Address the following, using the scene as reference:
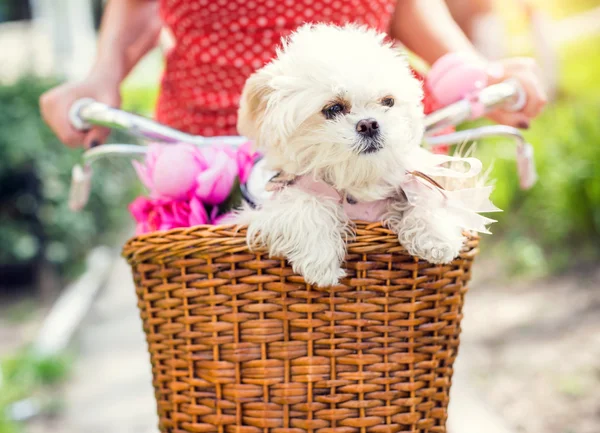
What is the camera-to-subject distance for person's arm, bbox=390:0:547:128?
4.84ft

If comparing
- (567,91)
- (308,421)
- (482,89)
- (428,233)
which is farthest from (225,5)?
(567,91)

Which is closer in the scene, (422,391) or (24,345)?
(422,391)

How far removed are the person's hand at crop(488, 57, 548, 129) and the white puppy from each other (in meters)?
0.40

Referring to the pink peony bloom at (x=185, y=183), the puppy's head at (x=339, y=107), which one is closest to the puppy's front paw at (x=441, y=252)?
the puppy's head at (x=339, y=107)

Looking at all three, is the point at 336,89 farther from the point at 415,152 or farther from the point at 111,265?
the point at 111,265

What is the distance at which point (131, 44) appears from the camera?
5.97 ft

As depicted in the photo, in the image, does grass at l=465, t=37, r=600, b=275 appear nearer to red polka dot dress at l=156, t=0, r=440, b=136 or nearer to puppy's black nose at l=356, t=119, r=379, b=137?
red polka dot dress at l=156, t=0, r=440, b=136

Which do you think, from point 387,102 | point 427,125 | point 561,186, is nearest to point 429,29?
point 427,125

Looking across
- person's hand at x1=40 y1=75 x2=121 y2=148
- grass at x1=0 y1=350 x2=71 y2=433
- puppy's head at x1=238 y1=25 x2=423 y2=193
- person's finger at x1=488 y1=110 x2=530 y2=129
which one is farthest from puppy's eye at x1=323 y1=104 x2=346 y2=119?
grass at x1=0 y1=350 x2=71 y2=433

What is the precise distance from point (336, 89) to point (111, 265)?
451 centimetres

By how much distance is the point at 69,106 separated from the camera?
60.9 inches

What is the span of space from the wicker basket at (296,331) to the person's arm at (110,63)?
1.53ft

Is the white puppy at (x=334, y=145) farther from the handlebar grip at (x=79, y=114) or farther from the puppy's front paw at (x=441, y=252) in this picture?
the handlebar grip at (x=79, y=114)

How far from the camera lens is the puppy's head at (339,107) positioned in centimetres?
104
